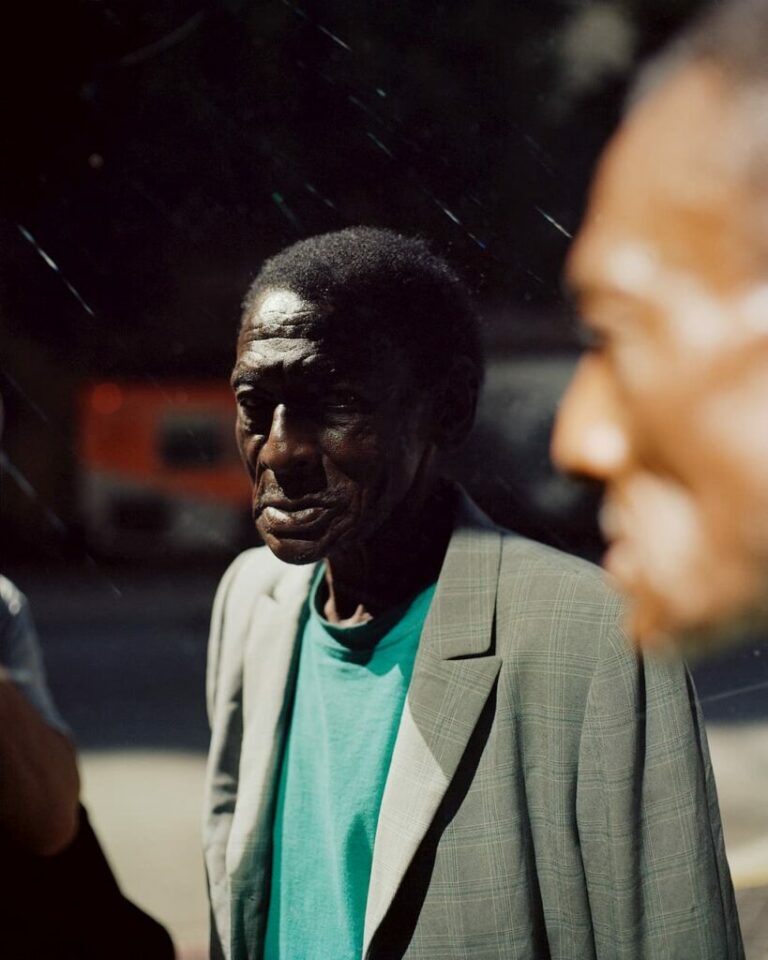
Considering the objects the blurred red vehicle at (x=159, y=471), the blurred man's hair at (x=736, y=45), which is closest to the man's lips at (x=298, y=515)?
the blurred red vehicle at (x=159, y=471)

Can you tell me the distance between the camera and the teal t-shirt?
1.69 meters

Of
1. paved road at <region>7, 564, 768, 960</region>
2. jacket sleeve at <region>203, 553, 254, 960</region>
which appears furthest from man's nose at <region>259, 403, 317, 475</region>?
paved road at <region>7, 564, 768, 960</region>

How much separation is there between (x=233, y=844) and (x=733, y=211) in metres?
1.47

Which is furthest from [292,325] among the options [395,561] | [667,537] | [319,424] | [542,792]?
[667,537]

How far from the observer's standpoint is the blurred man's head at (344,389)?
1659 millimetres

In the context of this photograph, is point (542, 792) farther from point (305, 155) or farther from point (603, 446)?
point (305, 155)

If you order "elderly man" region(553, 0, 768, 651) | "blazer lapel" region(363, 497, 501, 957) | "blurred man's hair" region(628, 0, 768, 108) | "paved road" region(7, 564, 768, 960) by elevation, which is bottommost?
"paved road" region(7, 564, 768, 960)

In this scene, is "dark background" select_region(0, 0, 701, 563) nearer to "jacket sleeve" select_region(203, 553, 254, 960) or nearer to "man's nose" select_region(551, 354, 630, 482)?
"jacket sleeve" select_region(203, 553, 254, 960)

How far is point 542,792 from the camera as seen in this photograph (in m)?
1.56

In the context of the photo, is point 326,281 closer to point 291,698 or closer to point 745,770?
point 291,698

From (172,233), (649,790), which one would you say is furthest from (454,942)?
(172,233)

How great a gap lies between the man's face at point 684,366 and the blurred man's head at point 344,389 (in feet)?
2.84

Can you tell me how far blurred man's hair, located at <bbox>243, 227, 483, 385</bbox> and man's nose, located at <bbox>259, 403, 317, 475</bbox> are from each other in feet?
0.59

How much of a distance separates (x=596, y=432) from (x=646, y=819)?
89 cm
